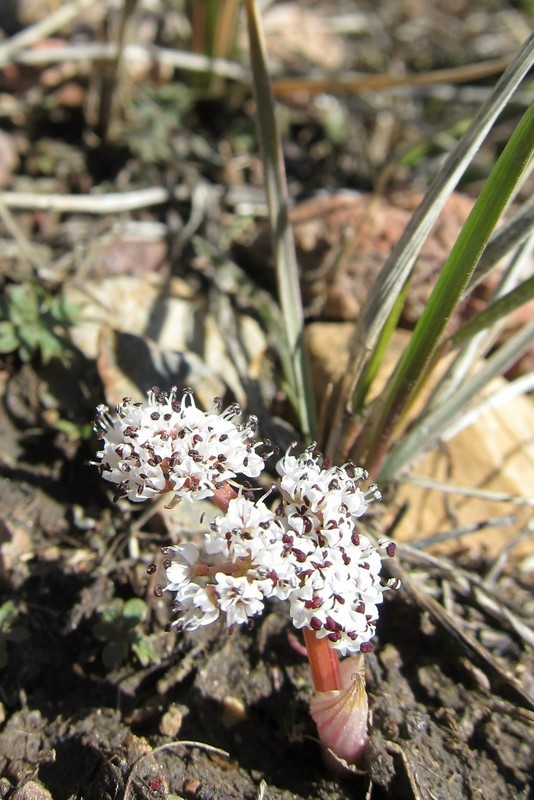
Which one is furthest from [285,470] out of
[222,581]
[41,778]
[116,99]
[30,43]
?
[30,43]

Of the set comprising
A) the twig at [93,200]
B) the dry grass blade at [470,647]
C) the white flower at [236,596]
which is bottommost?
the dry grass blade at [470,647]

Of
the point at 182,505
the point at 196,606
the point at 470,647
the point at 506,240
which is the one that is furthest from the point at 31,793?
the point at 506,240

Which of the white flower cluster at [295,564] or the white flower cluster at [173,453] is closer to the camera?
the white flower cluster at [295,564]

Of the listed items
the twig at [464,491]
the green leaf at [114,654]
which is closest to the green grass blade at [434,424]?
the twig at [464,491]

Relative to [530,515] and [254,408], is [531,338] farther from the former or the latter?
[254,408]

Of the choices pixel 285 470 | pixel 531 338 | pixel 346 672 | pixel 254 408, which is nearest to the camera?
pixel 285 470

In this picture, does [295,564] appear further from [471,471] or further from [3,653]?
[471,471]

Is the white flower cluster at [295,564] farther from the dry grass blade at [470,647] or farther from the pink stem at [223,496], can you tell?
the dry grass blade at [470,647]
